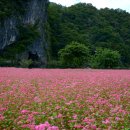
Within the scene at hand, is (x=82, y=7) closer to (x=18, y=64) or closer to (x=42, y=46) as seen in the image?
(x=42, y=46)

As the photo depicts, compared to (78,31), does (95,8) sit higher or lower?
higher

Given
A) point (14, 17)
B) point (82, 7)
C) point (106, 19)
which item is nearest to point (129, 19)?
point (106, 19)

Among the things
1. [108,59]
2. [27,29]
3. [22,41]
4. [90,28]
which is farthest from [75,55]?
[90,28]

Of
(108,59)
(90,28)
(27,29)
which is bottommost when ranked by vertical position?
(108,59)

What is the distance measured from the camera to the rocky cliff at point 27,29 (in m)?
50.5

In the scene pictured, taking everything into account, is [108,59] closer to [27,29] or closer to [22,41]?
[22,41]

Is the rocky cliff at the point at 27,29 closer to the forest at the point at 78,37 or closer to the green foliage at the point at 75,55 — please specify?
the forest at the point at 78,37

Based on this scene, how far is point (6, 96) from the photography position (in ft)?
28.9

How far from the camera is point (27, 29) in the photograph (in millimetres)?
54344

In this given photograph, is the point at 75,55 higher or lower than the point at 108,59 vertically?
higher

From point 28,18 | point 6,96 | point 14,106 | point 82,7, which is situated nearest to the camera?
point 14,106

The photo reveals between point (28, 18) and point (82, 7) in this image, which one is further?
point (82, 7)

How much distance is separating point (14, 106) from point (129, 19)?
3092 inches

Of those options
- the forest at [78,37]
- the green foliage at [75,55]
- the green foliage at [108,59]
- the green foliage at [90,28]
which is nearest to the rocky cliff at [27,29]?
the forest at [78,37]
